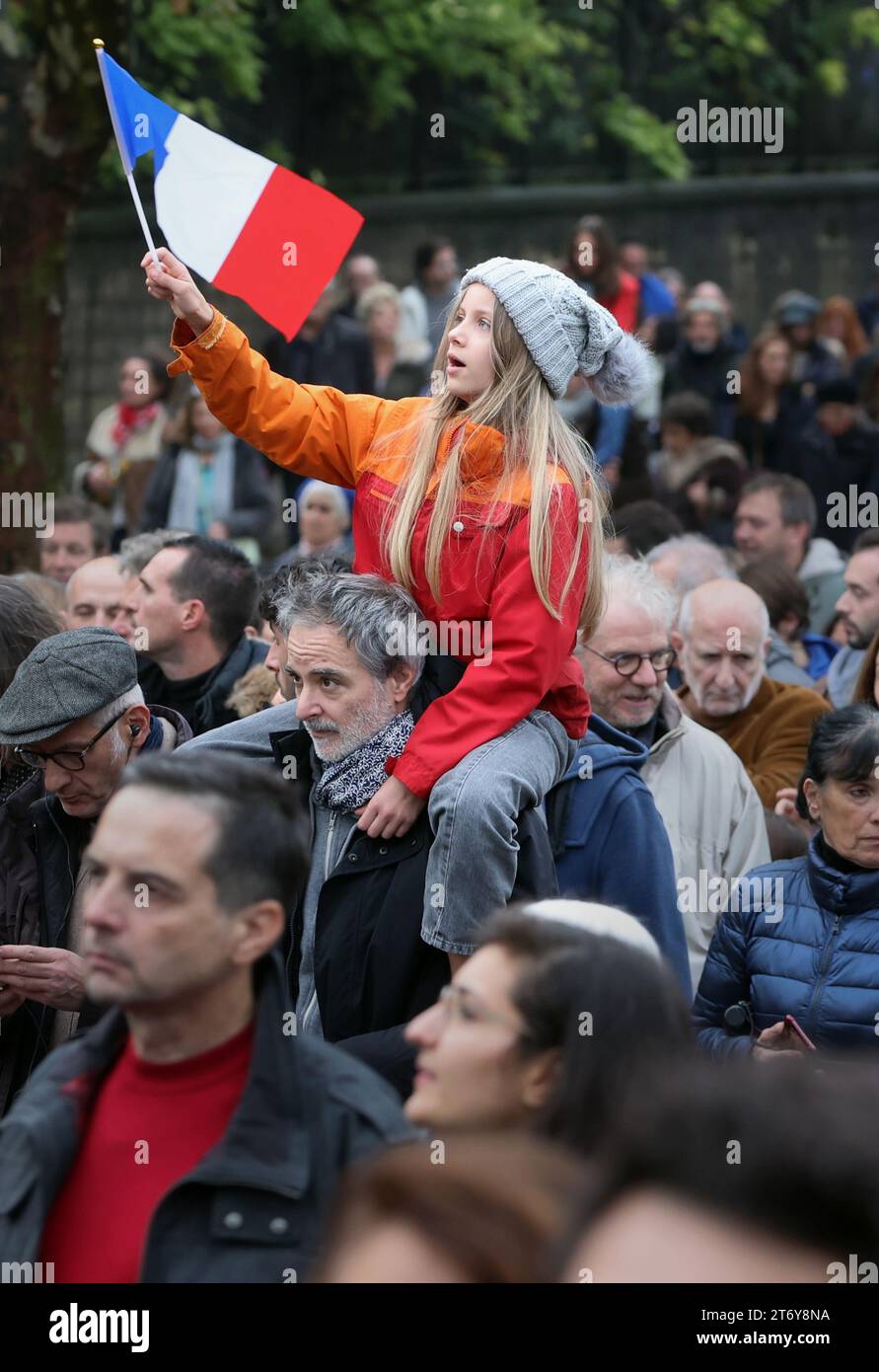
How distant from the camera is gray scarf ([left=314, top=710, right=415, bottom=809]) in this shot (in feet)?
15.1

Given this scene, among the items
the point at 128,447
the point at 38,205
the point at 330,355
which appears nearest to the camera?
the point at 38,205

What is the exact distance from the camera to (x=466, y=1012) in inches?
121

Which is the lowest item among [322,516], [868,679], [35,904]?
[35,904]

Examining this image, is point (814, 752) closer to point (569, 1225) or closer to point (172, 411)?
point (569, 1225)

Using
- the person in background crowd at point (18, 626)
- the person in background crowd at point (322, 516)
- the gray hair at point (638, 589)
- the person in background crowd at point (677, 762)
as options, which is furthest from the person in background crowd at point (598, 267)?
the person in background crowd at point (18, 626)

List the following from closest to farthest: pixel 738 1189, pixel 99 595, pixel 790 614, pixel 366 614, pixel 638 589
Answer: pixel 738 1189
pixel 366 614
pixel 638 589
pixel 99 595
pixel 790 614

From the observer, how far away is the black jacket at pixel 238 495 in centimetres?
1151

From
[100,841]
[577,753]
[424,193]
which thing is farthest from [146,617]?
[424,193]

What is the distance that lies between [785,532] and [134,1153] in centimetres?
713

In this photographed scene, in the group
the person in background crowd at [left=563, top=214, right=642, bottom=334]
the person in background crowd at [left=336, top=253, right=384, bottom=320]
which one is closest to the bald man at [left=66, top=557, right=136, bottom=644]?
the person in background crowd at [left=563, top=214, right=642, bottom=334]

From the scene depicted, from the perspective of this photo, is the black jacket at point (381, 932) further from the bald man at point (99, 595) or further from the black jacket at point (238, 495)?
the black jacket at point (238, 495)

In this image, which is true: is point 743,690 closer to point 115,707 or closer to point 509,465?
point 509,465

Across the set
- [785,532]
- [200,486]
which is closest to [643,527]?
[785,532]

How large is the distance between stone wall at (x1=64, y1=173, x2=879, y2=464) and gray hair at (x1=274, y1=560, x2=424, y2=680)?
13950mm
